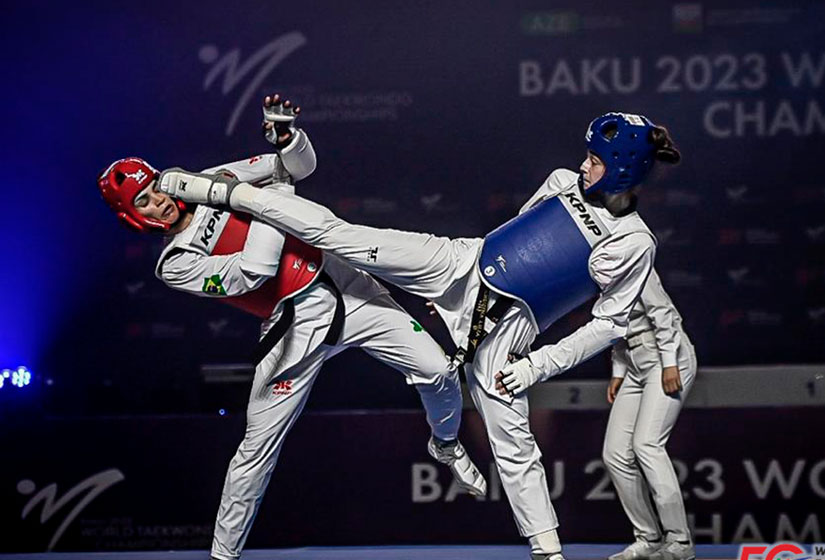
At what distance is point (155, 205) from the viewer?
→ 4590 millimetres

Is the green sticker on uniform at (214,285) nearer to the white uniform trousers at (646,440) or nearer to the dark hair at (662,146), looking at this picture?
the dark hair at (662,146)

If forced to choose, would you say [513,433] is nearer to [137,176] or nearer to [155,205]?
[155,205]

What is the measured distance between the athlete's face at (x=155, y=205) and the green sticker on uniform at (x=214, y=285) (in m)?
0.27

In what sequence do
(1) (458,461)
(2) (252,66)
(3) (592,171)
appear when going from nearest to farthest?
(3) (592,171)
(1) (458,461)
(2) (252,66)

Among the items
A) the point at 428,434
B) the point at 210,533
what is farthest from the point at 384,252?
the point at 210,533

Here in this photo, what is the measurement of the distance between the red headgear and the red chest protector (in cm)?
24

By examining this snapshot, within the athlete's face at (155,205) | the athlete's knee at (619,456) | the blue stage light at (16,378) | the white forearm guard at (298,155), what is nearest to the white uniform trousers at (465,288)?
the white forearm guard at (298,155)

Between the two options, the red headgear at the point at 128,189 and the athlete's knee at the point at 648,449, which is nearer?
the red headgear at the point at 128,189

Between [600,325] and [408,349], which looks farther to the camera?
[408,349]

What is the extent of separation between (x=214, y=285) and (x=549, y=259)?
123cm

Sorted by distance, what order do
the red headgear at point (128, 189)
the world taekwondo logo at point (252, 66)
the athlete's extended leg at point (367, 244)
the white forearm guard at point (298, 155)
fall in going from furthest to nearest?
the world taekwondo logo at point (252, 66) < the white forearm guard at point (298, 155) < the red headgear at point (128, 189) < the athlete's extended leg at point (367, 244)

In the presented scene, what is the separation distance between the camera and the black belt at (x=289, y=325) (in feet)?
15.4

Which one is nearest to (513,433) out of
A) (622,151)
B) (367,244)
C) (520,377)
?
(520,377)

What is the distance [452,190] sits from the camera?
7.08 meters
